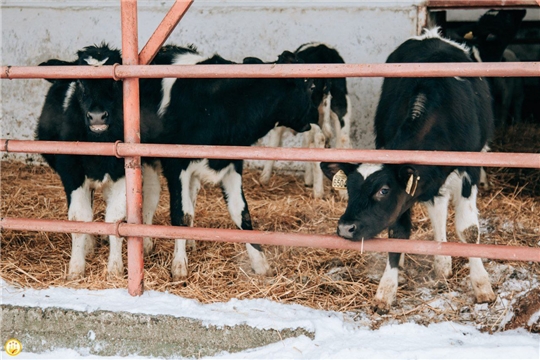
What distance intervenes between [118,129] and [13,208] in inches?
87.9

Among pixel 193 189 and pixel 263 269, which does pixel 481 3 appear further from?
pixel 263 269

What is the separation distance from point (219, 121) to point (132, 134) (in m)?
1.30

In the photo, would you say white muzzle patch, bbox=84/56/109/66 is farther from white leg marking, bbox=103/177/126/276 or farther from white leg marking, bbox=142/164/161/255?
white leg marking, bbox=142/164/161/255

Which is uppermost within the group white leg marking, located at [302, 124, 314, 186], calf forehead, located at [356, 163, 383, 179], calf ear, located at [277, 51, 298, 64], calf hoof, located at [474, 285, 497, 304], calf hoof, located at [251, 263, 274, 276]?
calf ear, located at [277, 51, 298, 64]

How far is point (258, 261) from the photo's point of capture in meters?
5.75

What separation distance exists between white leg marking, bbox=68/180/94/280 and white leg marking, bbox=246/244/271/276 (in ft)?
4.25

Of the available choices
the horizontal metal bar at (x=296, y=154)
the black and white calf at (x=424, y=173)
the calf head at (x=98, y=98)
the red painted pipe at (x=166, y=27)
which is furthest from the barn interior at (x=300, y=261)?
the red painted pipe at (x=166, y=27)

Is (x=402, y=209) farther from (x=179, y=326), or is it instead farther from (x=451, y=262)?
(x=179, y=326)

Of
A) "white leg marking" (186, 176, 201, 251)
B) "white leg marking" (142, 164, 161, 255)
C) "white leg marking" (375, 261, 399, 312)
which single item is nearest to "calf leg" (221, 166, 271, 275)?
"white leg marking" (186, 176, 201, 251)

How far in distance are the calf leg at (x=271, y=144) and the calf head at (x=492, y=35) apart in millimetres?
2774

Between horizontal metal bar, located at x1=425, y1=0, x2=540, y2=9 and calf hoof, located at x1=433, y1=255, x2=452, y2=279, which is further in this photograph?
horizontal metal bar, located at x1=425, y1=0, x2=540, y2=9

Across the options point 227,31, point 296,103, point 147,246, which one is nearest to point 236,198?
point 147,246

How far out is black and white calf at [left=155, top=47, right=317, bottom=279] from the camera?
5.87 metres

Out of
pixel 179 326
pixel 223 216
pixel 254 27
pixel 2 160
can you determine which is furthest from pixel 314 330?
pixel 2 160
